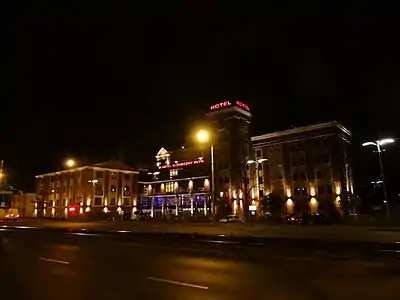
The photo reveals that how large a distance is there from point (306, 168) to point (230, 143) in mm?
20724

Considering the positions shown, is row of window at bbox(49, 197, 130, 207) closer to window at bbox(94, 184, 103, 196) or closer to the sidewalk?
window at bbox(94, 184, 103, 196)

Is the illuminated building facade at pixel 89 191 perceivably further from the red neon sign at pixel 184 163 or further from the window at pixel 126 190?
the red neon sign at pixel 184 163

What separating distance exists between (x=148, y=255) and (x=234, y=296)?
8622mm

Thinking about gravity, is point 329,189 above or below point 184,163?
below

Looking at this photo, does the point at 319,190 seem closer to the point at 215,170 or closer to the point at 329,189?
the point at 329,189

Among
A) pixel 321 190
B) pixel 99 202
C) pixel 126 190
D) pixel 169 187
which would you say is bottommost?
pixel 99 202

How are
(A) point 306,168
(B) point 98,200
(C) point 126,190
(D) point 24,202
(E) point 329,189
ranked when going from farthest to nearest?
(D) point 24,202 < (C) point 126,190 < (B) point 98,200 < (A) point 306,168 < (E) point 329,189

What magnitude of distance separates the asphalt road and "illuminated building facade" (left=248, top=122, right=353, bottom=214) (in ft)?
207

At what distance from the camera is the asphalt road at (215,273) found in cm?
872

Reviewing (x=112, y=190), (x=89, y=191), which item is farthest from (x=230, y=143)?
(x=89, y=191)

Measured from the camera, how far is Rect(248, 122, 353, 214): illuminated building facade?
260 feet

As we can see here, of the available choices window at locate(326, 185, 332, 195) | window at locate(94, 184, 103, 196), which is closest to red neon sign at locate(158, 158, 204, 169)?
window at locate(94, 184, 103, 196)

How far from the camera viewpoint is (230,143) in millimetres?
96000

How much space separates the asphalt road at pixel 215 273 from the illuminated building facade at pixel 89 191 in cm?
7916
